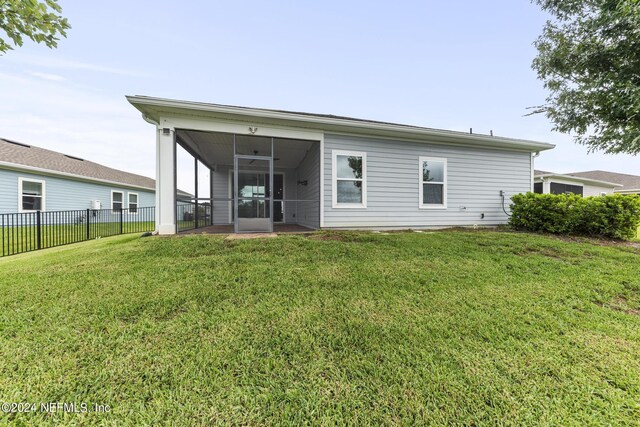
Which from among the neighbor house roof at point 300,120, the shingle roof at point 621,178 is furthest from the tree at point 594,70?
the shingle roof at point 621,178

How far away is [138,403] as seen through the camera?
1.40m

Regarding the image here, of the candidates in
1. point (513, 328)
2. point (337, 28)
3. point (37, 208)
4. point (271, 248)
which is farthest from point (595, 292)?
point (37, 208)

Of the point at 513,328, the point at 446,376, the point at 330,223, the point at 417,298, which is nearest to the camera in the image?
the point at 446,376

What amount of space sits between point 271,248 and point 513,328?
11.1ft

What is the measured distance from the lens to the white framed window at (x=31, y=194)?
987 cm

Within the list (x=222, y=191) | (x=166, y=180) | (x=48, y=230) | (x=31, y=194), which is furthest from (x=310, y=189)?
(x=31, y=194)

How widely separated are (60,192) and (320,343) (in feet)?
50.5

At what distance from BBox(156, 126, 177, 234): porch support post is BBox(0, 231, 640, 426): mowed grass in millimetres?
2182

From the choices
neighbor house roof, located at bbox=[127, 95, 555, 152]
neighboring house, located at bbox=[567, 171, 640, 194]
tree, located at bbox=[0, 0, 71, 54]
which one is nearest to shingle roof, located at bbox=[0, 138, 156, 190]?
neighbor house roof, located at bbox=[127, 95, 555, 152]

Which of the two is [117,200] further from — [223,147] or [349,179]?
[349,179]

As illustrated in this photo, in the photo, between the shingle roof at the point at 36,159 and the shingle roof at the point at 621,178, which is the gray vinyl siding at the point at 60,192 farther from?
the shingle roof at the point at 621,178

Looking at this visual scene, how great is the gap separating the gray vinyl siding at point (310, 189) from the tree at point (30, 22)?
476 cm

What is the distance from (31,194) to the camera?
33.8 ft

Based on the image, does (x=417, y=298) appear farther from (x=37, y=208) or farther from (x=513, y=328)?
(x=37, y=208)
